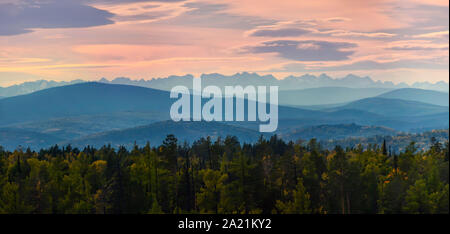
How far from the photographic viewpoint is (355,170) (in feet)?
315

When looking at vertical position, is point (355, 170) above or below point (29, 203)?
above

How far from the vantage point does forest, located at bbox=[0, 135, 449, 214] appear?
9150 cm

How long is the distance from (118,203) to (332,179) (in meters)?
43.8

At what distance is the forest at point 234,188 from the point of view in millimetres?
91500

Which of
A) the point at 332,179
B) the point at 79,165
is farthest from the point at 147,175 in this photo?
the point at 332,179

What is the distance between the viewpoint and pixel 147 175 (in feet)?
342

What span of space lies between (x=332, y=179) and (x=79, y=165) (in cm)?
5670

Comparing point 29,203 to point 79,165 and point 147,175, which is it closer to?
point 79,165

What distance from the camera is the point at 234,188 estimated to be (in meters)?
92.5
